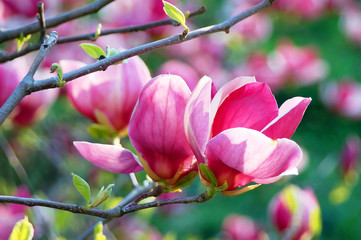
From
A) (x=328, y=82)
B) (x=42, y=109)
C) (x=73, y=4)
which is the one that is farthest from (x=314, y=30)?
(x=42, y=109)

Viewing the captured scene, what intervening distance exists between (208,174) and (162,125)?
0.05 metres

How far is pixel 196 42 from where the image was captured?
2.01 metres

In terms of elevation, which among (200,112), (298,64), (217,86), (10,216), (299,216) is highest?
(200,112)

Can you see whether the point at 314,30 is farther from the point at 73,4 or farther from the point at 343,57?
the point at 73,4

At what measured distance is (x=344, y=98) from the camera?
6.84 feet

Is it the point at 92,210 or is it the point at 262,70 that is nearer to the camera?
the point at 92,210

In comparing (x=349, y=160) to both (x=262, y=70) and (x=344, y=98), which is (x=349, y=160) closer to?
(x=262, y=70)

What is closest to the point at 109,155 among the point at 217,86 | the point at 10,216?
the point at 10,216

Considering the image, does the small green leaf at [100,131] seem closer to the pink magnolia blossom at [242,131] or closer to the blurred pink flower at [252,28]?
the pink magnolia blossom at [242,131]

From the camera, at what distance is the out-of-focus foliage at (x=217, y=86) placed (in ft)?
3.96

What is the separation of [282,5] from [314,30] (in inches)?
12.5

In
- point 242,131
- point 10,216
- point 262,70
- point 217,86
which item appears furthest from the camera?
point 262,70

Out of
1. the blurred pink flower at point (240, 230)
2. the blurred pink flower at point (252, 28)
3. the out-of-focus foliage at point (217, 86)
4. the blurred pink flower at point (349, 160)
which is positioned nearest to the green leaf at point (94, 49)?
the out-of-focus foliage at point (217, 86)

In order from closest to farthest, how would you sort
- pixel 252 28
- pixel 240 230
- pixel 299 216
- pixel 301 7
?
pixel 299 216 → pixel 240 230 → pixel 252 28 → pixel 301 7
